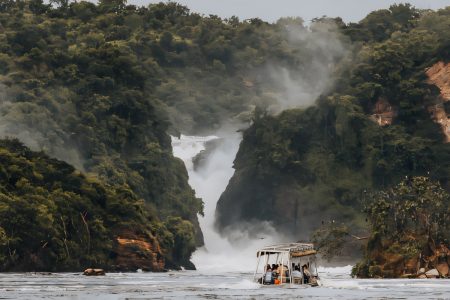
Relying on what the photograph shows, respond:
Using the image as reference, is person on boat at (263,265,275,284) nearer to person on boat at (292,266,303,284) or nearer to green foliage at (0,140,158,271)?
person on boat at (292,266,303,284)

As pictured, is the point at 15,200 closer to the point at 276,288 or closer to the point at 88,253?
the point at 88,253

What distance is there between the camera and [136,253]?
172500 mm

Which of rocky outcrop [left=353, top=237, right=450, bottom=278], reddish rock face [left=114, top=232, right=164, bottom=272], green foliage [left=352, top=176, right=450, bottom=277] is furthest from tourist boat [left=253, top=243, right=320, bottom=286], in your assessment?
reddish rock face [left=114, top=232, right=164, bottom=272]

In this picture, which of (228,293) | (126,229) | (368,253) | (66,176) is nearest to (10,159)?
(66,176)

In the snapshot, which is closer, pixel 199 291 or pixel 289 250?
pixel 289 250

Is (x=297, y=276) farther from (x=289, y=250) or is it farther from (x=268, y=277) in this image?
(x=289, y=250)

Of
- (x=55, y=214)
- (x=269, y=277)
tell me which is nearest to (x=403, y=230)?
(x=55, y=214)

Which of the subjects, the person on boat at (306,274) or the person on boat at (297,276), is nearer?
the person on boat at (297,276)

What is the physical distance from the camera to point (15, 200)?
156250 mm

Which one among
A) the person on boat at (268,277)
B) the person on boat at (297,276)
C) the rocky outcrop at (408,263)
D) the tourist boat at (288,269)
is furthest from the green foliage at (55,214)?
the person on boat at (297,276)

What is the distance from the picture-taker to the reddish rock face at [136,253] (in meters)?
170

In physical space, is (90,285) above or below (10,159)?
below

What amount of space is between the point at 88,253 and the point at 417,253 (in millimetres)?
52348

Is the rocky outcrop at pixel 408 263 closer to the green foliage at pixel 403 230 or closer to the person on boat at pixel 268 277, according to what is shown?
the green foliage at pixel 403 230
